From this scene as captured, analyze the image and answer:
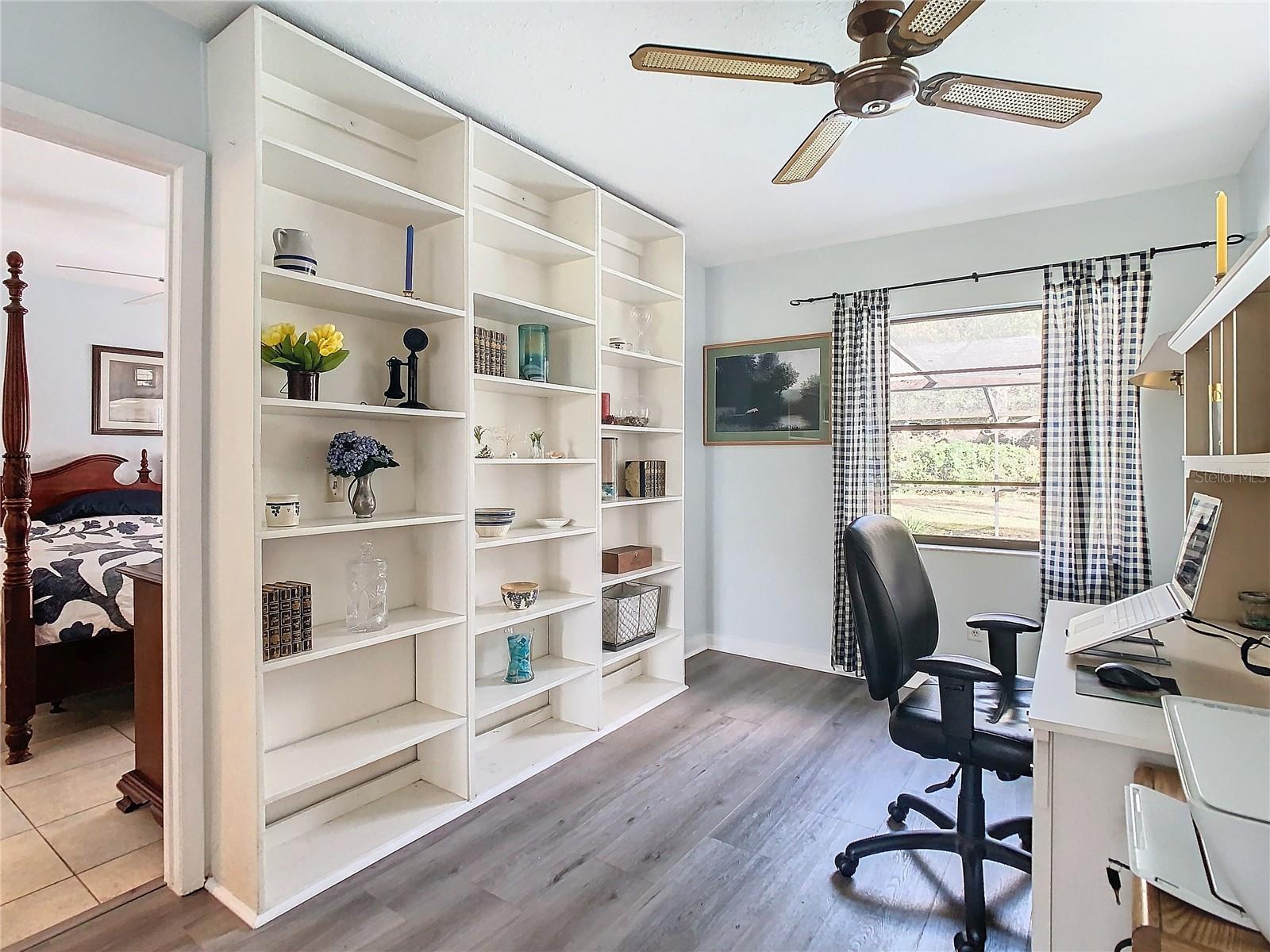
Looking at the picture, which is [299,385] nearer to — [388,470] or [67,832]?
[388,470]

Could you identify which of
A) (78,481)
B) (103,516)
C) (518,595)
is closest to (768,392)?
(518,595)

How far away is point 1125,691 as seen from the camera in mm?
1450

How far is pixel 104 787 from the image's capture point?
8.45 ft

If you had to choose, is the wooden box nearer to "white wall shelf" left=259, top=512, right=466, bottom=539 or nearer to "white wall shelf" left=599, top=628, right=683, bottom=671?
"white wall shelf" left=599, top=628, right=683, bottom=671

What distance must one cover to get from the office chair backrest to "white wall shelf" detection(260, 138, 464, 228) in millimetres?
1807

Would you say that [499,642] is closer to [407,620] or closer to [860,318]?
[407,620]

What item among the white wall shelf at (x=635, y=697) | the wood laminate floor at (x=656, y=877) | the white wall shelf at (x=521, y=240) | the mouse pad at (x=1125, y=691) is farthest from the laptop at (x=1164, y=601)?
the white wall shelf at (x=521, y=240)

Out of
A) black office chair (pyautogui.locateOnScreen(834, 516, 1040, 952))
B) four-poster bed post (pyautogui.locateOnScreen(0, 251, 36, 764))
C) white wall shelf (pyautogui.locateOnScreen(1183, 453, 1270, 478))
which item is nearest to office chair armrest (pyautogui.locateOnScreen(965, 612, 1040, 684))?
black office chair (pyautogui.locateOnScreen(834, 516, 1040, 952))

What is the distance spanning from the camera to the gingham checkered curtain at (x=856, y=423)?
12.0 feet

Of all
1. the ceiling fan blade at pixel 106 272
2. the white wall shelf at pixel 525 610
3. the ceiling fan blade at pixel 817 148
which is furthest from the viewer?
the ceiling fan blade at pixel 106 272

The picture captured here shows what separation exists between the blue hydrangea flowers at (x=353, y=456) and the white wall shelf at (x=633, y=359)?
1.25 m

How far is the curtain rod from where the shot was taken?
291 cm

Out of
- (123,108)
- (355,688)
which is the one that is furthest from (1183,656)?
(123,108)

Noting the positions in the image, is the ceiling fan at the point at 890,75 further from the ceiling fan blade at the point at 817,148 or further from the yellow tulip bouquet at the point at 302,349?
the yellow tulip bouquet at the point at 302,349
